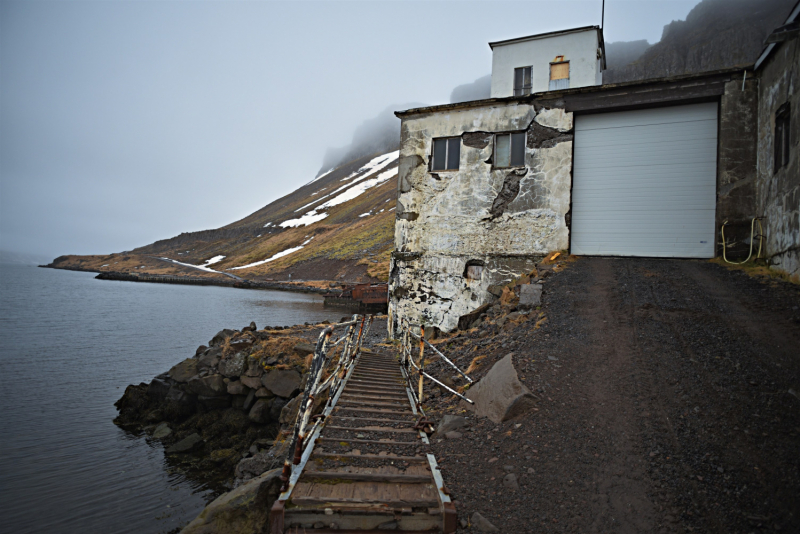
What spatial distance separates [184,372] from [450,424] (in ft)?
39.7

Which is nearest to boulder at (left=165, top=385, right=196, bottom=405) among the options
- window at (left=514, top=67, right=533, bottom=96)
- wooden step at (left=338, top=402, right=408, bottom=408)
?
wooden step at (left=338, top=402, right=408, bottom=408)

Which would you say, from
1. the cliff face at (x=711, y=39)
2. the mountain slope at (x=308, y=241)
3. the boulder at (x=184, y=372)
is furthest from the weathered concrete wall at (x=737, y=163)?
the cliff face at (x=711, y=39)

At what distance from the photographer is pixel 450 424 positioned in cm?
562

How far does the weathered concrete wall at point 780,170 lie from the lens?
775 centimetres

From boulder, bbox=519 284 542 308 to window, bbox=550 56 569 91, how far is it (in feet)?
33.2

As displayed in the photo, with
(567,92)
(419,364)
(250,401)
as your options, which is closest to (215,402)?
(250,401)

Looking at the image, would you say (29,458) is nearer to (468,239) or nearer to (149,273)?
(468,239)

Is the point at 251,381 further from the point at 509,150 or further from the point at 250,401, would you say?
the point at 509,150

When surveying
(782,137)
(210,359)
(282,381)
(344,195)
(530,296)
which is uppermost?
(344,195)

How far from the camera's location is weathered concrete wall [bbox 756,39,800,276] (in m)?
7.75

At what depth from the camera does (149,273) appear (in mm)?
112000

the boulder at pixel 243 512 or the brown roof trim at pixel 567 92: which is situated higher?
the brown roof trim at pixel 567 92

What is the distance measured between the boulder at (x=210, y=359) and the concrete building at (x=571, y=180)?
6125 mm

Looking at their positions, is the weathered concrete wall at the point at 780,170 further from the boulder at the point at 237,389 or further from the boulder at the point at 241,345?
the boulder at the point at 241,345
